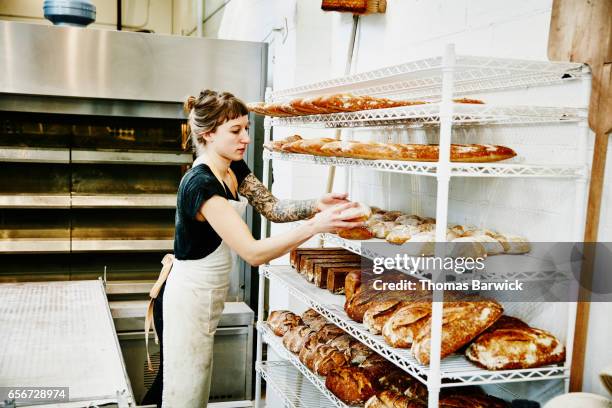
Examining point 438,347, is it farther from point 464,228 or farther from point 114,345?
point 114,345

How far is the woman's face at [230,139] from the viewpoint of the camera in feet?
7.73

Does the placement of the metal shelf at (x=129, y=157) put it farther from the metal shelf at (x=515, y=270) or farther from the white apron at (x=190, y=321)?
the metal shelf at (x=515, y=270)

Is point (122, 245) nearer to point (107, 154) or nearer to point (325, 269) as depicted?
point (107, 154)

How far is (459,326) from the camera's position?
180 centimetres

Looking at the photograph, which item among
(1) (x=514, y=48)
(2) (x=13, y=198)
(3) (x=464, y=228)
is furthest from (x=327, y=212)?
(2) (x=13, y=198)

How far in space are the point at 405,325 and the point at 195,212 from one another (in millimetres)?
844

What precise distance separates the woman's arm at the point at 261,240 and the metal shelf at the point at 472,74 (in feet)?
1.46

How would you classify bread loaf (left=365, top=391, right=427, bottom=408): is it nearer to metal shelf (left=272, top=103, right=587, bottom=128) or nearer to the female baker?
the female baker

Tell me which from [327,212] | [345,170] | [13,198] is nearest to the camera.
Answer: [327,212]

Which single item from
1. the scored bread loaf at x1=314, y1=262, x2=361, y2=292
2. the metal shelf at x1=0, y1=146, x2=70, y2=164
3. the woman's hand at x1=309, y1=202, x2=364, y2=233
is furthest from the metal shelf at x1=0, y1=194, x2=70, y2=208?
the woman's hand at x1=309, y1=202, x2=364, y2=233

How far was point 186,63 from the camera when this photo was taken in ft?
12.0

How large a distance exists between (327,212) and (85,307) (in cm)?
148

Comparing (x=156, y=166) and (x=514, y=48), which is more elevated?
(x=514, y=48)

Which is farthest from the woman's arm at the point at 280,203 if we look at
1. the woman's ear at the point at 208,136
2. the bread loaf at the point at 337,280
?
the woman's ear at the point at 208,136
